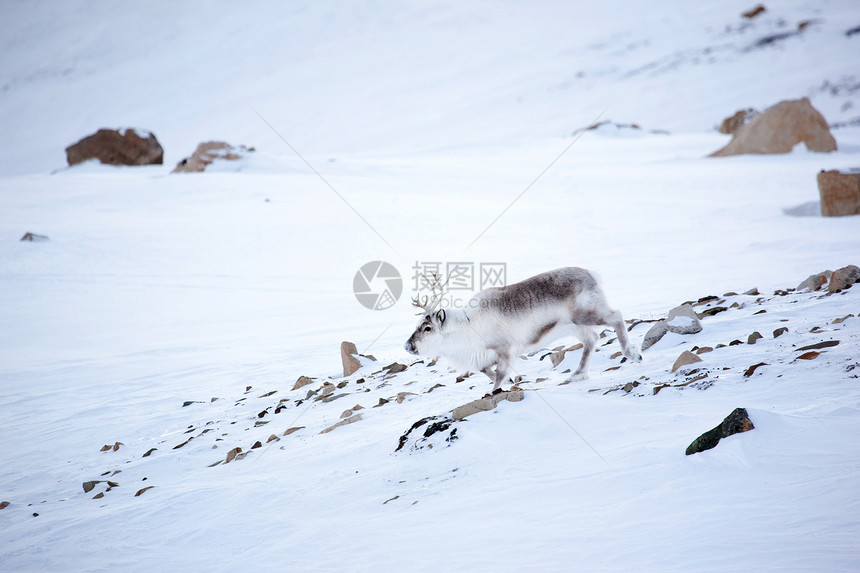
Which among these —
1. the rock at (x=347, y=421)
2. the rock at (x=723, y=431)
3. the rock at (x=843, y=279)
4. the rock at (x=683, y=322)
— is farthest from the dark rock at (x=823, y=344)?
the rock at (x=347, y=421)

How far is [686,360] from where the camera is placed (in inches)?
224

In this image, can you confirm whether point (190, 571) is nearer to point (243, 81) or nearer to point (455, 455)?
point (455, 455)

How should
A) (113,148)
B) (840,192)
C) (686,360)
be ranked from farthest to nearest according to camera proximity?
1. (113,148)
2. (840,192)
3. (686,360)

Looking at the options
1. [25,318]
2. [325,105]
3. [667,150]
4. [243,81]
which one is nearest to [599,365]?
[25,318]

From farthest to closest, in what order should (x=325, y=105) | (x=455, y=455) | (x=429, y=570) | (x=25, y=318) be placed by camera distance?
(x=325, y=105) < (x=25, y=318) < (x=455, y=455) < (x=429, y=570)

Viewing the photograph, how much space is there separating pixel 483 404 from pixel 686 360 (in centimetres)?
197

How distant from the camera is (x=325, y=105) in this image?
227 ft

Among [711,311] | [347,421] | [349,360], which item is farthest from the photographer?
[349,360]

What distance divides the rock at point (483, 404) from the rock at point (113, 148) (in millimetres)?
26854

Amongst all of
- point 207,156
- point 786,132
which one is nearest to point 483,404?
point 207,156

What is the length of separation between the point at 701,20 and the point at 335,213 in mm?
68226

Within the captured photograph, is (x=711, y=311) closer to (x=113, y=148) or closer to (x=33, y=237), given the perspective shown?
(x=33, y=237)

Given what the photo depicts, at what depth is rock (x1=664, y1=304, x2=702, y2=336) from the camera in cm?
673

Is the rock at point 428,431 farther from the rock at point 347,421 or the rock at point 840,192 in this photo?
the rock at point 840,192
